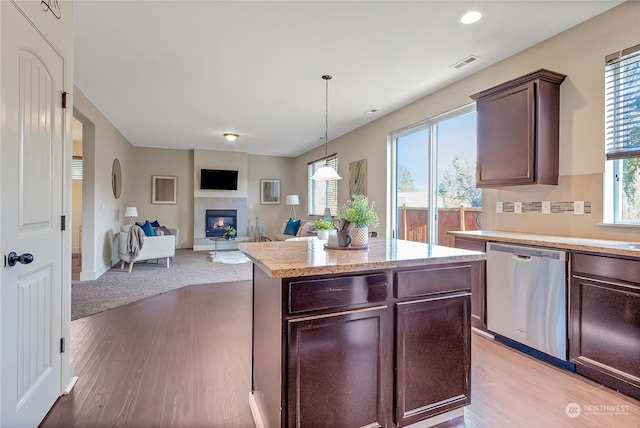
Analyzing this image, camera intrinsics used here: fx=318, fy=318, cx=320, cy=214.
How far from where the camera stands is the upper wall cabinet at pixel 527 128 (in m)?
2.75

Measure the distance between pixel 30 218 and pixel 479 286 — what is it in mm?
3382

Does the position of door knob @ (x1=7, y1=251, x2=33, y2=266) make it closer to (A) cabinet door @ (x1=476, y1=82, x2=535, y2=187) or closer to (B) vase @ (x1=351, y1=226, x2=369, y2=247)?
(B) vase @ (x1=351, y1=226, x2=369, y2=247)

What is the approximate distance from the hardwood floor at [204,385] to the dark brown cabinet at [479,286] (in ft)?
0.67

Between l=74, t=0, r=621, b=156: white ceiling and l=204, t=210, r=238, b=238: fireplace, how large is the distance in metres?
3.93

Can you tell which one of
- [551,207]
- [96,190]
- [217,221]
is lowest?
[217,221]

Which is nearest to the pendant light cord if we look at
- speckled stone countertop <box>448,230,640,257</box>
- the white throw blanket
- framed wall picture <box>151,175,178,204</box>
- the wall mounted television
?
speckled stone countertop <box>448,230,640,257</box>

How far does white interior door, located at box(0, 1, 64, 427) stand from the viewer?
146 centimetres

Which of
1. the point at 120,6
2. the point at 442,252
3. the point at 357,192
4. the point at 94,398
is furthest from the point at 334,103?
the point at 94,398

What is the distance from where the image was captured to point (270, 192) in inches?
384

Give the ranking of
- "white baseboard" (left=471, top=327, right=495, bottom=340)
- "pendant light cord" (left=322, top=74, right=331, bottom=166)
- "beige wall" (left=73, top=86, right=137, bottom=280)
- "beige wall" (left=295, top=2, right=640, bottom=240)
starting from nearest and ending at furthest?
"beige wall" (left=295, top=2, right=640, bottom=240), "white baseboard" (left=471, top=327, right=495, bottom=340), "pendant light cord" (left=322, top=74, right=331, bottom=166), "beige wall" (left=73, top=86, right=137, bottom=280)

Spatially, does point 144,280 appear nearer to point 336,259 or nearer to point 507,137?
point 336,259

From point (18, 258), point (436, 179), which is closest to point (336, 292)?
point (18, 258)

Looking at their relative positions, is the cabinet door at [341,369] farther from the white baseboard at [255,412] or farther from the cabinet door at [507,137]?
the cabinet door at [507,137]

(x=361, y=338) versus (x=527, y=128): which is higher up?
(x=527, y=128)
